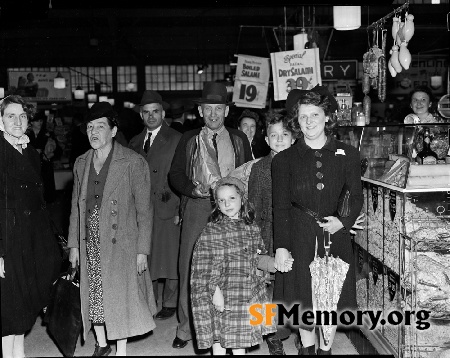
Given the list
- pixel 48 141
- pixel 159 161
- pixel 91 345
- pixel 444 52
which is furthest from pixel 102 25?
pixel 91 345

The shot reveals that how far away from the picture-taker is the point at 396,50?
231 inches

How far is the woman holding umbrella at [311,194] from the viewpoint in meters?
3.86

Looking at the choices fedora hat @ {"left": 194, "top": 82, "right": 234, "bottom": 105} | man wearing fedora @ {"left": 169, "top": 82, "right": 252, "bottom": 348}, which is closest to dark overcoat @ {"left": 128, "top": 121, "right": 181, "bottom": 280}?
man wearing fedora @ {"left": 169, "top": 82, "right": 252, "bottom": 348}

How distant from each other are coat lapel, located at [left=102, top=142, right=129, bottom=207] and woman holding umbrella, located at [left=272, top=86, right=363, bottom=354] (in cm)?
124

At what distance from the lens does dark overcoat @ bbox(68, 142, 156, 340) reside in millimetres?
4441

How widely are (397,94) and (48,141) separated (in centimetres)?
1604

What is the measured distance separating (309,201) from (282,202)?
0.18m

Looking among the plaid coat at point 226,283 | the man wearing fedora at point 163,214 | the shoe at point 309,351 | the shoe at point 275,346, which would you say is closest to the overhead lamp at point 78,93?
the man wearing fedora at point 163,214

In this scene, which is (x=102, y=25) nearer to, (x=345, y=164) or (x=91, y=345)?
(x=91, y=345)

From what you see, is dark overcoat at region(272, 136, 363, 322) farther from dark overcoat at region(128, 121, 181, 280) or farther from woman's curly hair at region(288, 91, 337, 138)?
dark overcoat at region(128, 121, 181, 280)

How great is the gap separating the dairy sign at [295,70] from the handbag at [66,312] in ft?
13.6

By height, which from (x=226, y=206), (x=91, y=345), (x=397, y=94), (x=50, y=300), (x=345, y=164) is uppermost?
(x=397, y=94)

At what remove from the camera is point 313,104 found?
12.5 ft

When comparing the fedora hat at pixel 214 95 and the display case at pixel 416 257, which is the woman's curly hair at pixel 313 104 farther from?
the fedora hat at pixel 214 95
